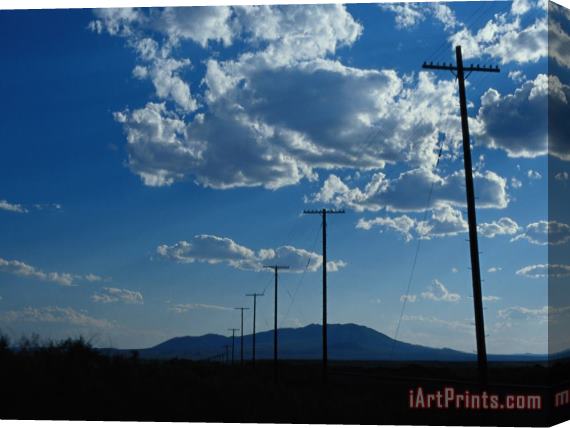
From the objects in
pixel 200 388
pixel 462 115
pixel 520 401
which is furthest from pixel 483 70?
pixel 200 388

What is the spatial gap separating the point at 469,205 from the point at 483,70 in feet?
16.7

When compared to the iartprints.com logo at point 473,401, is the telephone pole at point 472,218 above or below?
above

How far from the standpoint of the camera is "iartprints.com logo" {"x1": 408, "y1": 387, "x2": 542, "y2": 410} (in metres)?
26.2

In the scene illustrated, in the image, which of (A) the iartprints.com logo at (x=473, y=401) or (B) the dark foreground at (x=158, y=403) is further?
(B) the dark foreground at (x=158, y=403)

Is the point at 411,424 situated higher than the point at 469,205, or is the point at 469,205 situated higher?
the point at 469,205

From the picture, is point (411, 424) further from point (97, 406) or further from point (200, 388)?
point (97, 406)

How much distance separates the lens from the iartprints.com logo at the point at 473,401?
86.1 feet

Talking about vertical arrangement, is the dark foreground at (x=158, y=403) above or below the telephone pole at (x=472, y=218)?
below

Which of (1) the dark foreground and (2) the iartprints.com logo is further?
(1) the dark foreground

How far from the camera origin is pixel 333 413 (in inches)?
1134

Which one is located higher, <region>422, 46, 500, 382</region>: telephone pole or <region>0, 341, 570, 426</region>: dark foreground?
<region>422, 46, 500, 382</region>: telephone pole

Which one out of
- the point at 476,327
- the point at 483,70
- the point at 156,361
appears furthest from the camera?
the point at 156,361

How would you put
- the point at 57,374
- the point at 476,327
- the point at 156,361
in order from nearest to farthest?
the point at 476,327, the point at 57,374, the point at 156,361

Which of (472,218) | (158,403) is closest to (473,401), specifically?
(472,218)
